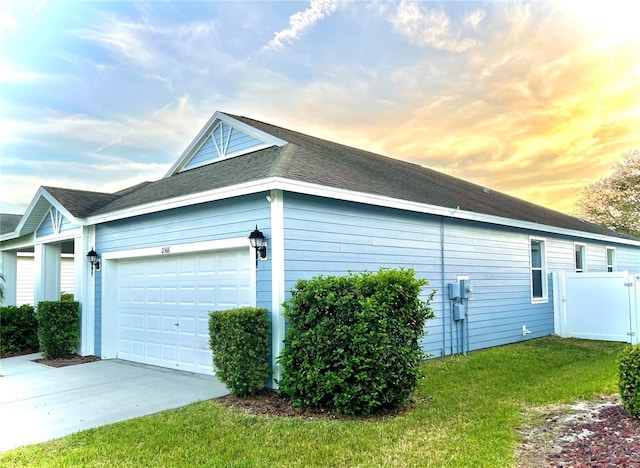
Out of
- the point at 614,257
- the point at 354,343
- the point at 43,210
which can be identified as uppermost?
the point at 43,210

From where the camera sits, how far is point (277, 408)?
5.80 m

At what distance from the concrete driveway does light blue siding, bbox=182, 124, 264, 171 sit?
14.8 feet

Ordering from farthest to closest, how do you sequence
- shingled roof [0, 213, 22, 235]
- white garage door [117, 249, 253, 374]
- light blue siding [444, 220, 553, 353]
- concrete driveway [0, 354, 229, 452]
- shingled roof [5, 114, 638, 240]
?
shingled roof [0, 213, 22, 235]
light blue siding [444, 220, 553, 353]
white garage door [117, 249, 253, 374]
shingled roof [5, 114, 638, 240]
concrete driveway [0, 354, 229, 452]

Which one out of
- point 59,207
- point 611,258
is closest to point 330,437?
point 59,207

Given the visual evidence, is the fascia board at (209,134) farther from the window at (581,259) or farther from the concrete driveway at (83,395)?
the window at (581,259)

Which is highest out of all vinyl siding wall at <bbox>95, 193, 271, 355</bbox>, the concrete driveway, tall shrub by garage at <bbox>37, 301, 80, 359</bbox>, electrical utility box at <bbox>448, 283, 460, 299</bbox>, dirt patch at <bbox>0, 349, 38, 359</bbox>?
vinyl siding wall at <bbox>95, 193, 271, 355</bbox>

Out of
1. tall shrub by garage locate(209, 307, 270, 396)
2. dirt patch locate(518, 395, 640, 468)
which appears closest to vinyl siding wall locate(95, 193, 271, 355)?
tall shrub by garage locate(209, 307, 270, 396)

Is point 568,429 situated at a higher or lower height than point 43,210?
lower

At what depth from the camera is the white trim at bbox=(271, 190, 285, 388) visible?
6461mm

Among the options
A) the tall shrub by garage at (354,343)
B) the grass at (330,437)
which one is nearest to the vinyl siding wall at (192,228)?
the tall shrub by garage at (354,343)

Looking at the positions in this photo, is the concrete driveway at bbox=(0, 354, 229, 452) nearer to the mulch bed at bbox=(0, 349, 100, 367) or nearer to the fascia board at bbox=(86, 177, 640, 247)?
the mulch bed at bbox=(0, 349, 100, 367)

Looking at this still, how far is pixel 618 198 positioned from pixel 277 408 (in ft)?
94.8

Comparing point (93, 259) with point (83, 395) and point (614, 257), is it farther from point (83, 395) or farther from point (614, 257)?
point (614, 257)

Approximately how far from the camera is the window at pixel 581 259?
47.7 ft
